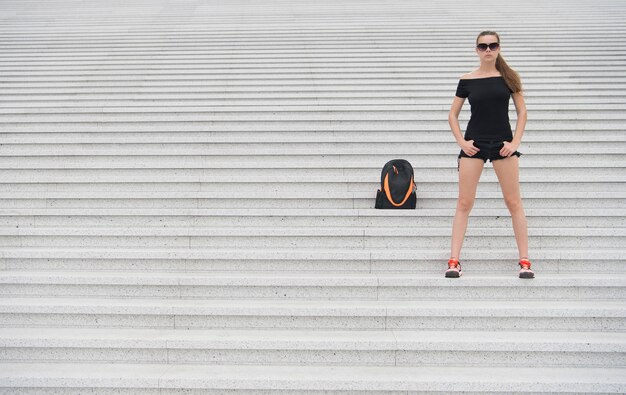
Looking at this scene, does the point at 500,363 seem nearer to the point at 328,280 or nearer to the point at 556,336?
the point at 556,336

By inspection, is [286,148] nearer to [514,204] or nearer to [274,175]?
[274,175]

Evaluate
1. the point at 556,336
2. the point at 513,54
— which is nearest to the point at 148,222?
the point at 556,336

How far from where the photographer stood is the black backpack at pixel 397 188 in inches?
204

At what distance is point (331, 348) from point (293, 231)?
1.23 meters

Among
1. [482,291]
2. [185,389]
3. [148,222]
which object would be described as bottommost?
[185,389]

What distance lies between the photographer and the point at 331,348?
400 cm

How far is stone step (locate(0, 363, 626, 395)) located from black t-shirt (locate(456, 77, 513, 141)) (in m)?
1.50

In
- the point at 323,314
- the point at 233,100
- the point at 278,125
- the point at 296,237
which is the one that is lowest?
the point at 323,314

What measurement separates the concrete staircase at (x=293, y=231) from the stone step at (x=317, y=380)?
1 cm

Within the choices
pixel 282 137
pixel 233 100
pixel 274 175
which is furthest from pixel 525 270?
pixel 233 100

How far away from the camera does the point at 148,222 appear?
5.24 meters

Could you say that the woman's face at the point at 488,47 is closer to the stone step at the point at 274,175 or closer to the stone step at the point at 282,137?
the stone step at the point at 274,175

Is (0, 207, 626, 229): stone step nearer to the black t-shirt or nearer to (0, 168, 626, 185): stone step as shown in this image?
(0, 168, 626, 185): stone step

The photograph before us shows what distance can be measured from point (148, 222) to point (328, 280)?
1672 mm
